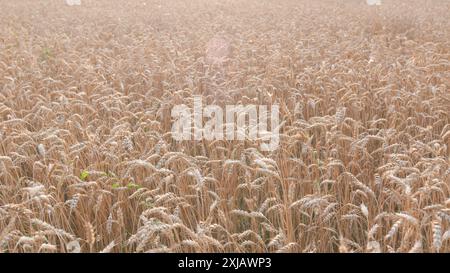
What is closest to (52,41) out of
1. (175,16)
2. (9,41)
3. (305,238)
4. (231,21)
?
(9,41)

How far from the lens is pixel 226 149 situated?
3285mm

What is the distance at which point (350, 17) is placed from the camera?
1354cm

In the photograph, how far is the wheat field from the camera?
2.49 meters

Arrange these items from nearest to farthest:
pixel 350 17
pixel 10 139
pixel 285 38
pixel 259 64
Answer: pixel 10 139 → pixel 259 64 → pixel 285 38 → pixel 350 17

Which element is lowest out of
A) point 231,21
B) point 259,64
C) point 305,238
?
point 305,238

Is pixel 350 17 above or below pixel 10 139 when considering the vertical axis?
above

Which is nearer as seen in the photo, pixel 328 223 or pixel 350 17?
pixel 328 223

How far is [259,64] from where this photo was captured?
261 inches

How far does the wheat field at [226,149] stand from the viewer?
2.49m

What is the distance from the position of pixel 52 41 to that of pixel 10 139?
5473 mm
